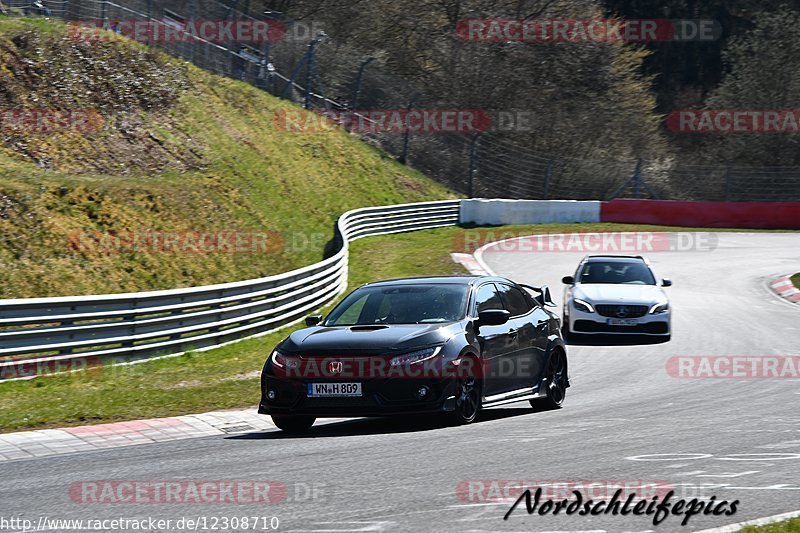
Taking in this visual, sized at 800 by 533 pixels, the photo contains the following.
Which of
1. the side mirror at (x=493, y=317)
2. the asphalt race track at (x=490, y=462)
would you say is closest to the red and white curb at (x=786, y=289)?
the asphalt race track at (x=490, y=462)

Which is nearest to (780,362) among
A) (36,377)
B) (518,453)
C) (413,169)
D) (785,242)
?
(518,453)

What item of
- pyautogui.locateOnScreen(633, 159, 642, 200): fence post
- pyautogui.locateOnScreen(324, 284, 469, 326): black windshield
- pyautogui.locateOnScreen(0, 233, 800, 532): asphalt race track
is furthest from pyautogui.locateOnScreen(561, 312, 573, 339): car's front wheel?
pyautogui.locateOnScreen(633, 159, 642, 200): fence post

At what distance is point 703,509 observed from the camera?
704cm

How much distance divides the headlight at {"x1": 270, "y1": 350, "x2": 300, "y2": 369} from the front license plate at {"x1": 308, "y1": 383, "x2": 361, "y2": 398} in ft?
0.83

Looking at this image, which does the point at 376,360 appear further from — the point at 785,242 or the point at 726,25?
the point at 726,25

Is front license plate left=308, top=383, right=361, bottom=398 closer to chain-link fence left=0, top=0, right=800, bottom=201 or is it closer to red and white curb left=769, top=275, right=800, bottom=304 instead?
red and white curb left=769, top=275, right=800, bottom=304

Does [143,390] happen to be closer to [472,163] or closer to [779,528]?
[779,528]

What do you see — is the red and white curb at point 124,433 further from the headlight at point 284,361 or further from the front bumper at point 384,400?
the front bumper at point 384,400

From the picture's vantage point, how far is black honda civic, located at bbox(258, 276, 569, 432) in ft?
33.7

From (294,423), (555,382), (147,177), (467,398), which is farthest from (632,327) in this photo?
(147,177)

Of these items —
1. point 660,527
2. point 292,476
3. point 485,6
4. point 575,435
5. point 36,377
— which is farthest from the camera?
point 485,6

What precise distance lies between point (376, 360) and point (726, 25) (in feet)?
235

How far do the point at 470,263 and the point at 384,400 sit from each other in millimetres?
22029

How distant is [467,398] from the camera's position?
10.7 m
